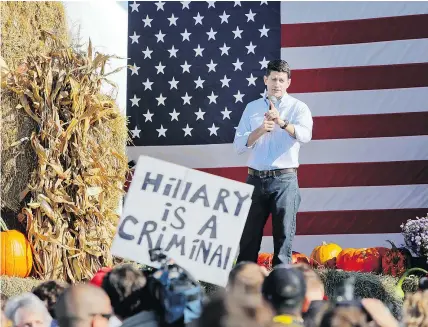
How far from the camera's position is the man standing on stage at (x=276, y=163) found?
5.37 metres

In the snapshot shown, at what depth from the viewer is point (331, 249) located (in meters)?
6.87

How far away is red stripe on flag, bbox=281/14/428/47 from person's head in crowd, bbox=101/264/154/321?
5.04m

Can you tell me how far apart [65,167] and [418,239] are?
8.34ft

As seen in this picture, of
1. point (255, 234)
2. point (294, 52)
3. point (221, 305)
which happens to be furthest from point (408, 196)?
point (221, 305)

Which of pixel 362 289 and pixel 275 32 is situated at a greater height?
pixel 275 32

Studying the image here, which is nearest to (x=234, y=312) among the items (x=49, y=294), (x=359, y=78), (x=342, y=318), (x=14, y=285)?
(x=342, y=318)

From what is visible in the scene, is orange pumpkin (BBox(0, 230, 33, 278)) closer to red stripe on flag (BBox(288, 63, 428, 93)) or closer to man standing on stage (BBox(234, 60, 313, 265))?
man standing on stage (BBox(234, 60, 313, 265))

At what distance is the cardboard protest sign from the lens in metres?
3.85

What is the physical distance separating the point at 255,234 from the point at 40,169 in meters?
1.63

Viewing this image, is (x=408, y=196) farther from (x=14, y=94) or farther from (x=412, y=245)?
(x=14, y=94)

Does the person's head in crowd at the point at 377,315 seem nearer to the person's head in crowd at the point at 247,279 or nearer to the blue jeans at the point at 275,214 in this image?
the person's head in crowd at the point at 247,279

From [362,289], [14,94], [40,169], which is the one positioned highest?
[14,94]

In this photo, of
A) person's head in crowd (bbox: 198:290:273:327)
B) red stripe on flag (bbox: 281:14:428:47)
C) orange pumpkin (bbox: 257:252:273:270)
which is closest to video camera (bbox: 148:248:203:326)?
person's head in crowd (bbox: 198:290:273:327)

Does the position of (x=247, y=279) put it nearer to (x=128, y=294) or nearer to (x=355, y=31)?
(x=128, y=294)
